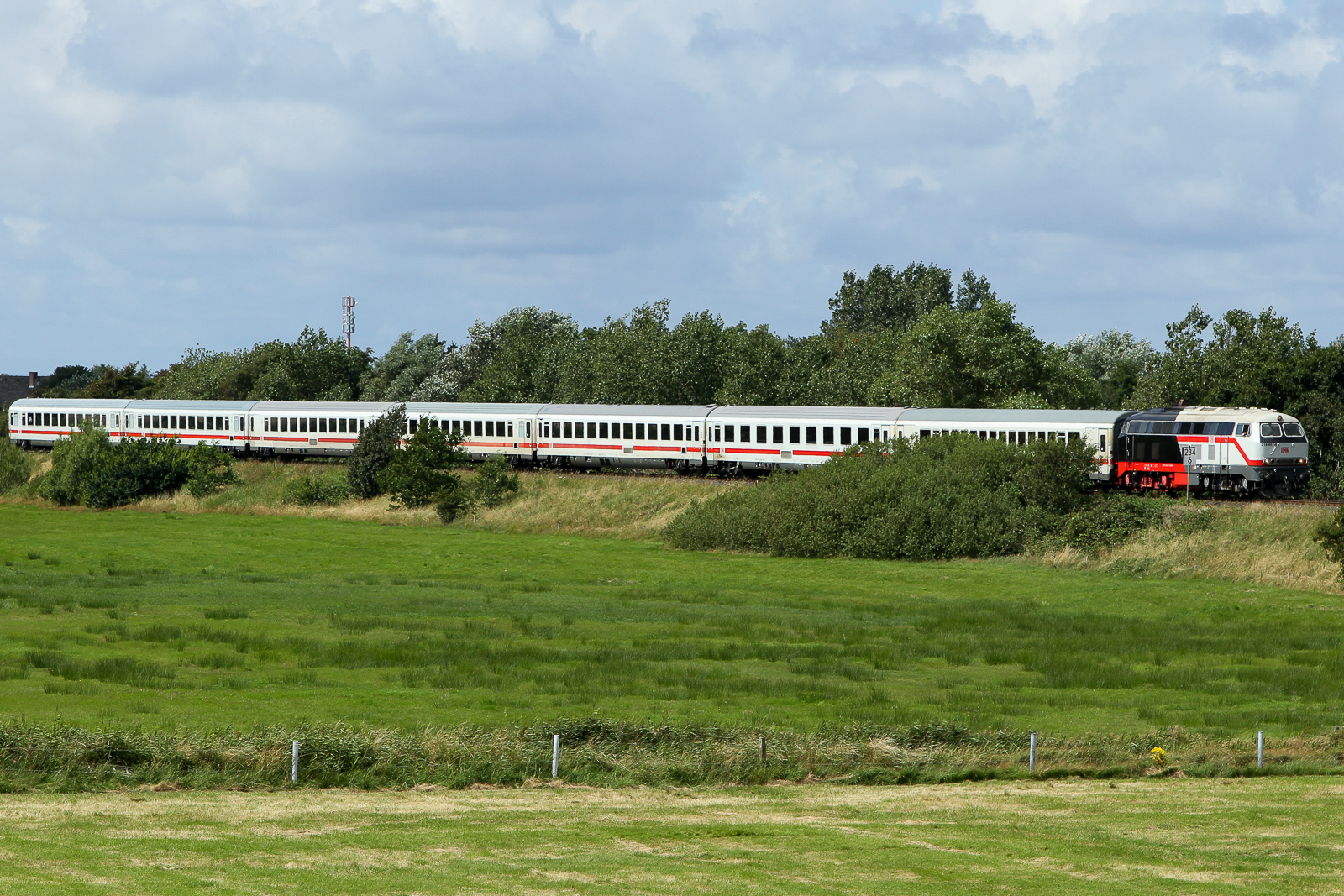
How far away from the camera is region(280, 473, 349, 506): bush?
3329 inches

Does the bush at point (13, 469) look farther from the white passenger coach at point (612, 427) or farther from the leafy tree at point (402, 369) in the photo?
the leafy tree at point (402, 369)

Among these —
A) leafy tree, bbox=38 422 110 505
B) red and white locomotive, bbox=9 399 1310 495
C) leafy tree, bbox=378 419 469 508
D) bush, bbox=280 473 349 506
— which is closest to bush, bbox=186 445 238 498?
red and white locomotive, bbox=9 399 1310 495

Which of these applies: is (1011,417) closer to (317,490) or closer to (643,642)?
(643,642)

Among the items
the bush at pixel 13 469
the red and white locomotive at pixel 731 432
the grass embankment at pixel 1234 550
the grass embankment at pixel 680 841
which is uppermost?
the red and white locomotive at pixel 731 432

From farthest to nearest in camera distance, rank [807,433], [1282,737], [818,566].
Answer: [807,433]
[818,566]
[1282,737]

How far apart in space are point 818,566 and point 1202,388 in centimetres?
2641

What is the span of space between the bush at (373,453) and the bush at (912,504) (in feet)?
75.1

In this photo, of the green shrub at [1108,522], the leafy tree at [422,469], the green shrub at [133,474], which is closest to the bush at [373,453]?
the leafy tree at [422,469]

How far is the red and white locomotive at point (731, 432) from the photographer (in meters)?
58.4

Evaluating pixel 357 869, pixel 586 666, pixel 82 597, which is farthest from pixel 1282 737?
pixel 82 597

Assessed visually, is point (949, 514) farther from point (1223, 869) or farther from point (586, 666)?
point (1223, 869)

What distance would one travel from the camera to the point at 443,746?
2594 centimetres

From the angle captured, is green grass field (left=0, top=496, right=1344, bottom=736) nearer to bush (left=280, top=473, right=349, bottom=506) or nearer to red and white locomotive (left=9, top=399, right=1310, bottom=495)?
red and white locomotive (left=9, top=399, right=1310, bottom=495)

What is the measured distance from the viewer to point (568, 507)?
2955 inches
